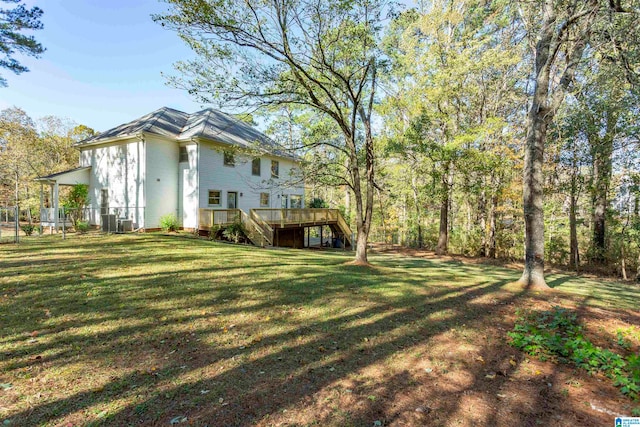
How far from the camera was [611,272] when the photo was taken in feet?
41.0

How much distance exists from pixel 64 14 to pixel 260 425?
52.9 ft

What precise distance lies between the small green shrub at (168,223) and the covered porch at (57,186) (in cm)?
400

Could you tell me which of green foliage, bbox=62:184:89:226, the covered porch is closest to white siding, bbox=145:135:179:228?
the covered porch

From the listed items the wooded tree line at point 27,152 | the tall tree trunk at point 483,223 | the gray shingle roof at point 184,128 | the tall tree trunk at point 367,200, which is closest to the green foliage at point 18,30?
the gray shingle roof at point 184,128

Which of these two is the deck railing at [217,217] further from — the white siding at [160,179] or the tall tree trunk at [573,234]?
the tall tree trunk at [573,234]

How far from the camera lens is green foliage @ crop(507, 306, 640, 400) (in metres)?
2.90

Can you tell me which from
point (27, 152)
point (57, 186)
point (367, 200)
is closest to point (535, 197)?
point (367, 200)

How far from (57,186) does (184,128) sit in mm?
6935

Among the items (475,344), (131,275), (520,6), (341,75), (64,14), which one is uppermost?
(64,14)

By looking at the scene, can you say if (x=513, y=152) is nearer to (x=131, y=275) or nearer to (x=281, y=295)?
Answer: (x=281, y=295)

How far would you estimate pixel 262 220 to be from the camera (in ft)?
48.3

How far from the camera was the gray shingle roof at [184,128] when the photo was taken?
15.8m

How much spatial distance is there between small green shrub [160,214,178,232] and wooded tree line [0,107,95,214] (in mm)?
17379

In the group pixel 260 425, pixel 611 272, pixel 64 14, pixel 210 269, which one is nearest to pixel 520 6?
pixel 611 272
